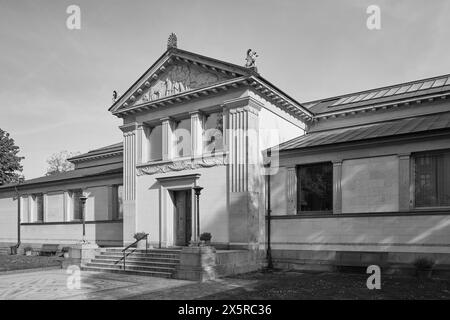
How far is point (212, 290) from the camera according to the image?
12.9 metres

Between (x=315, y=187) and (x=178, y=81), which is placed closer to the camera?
(x=315, y=187)

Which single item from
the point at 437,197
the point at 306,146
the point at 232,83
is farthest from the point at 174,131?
the point at 437,197

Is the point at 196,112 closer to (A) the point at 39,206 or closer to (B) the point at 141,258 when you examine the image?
(B) the point at 141,258

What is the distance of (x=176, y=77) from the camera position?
2055cm

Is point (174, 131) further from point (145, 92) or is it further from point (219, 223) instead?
point (219, 223)

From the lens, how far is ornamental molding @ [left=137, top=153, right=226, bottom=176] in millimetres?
18625

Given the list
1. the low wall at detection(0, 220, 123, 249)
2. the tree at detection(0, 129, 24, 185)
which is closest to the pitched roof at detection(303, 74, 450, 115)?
the low wall at detection(0, 220, 123, 249)

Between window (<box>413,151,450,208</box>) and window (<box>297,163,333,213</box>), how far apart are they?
11.3 ft

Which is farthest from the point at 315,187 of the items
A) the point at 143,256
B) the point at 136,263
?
the point at 136,263

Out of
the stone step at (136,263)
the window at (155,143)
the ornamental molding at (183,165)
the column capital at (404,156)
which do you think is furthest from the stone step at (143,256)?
the column capital at (404,156)

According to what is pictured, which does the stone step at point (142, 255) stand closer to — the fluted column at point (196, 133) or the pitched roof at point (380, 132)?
the fluted column at point (196, 133)

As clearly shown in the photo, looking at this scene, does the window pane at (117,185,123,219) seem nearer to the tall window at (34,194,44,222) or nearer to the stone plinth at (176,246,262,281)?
the tall window at (34,194,44,222)

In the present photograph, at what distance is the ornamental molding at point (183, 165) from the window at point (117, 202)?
15.4ft

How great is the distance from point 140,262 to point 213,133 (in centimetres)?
663
